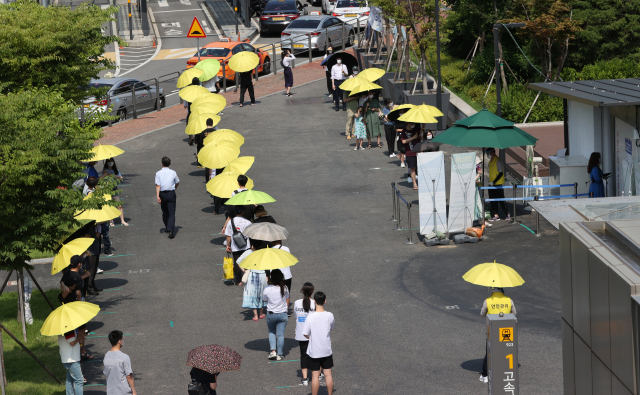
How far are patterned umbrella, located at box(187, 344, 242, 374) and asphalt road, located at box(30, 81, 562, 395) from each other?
1946mm

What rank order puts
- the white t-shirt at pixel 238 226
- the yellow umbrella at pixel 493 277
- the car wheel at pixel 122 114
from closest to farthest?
1. the yellow umbrella at pixel 493 277
2. the white t-shirt at pixel 238 226
3. the car wheel at pixel 122 114

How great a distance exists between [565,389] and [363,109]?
51.5ft

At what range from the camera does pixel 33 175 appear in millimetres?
10438

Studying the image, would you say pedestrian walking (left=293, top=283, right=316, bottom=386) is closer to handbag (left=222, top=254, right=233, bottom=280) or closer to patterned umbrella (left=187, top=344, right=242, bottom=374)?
patterned umbrella (left=187, top=344, right=242, bottom=374)

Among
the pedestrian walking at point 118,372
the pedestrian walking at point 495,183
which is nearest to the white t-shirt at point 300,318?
the pedestrian walking at point 118,372

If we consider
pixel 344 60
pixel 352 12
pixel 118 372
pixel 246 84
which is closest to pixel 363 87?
pixel 246 84

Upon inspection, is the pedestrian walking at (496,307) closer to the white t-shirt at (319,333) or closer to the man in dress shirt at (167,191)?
the white t-shirt at (319,333)

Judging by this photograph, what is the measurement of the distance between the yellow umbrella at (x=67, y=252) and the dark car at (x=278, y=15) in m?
35.7

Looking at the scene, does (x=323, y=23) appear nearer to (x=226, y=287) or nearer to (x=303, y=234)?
(x=303, y=234)

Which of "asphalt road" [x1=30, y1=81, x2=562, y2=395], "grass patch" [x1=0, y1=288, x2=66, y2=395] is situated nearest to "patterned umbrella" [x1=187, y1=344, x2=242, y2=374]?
"asphalt road" [x1=30, y1=81, x2=562, y2=395]

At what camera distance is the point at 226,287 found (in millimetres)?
14891

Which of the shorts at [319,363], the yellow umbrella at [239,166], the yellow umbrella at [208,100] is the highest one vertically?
the yellow umbrella at [208,100]

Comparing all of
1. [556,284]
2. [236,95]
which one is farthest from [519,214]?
[236,95]

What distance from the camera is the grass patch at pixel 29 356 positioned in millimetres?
11336
